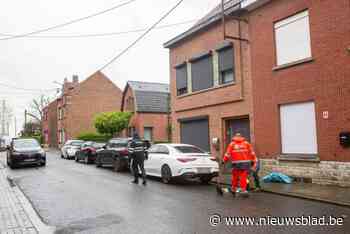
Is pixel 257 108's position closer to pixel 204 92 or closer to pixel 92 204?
pixel 204 92

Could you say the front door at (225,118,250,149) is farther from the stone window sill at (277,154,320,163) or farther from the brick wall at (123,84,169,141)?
the brick wall at (123,84,169,141)

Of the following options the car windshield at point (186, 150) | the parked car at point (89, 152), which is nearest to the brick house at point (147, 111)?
the parked car at point (89, 152)

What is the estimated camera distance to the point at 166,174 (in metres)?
13.0

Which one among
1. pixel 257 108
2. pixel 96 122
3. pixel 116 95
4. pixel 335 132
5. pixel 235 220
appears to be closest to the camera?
pixel 235 220

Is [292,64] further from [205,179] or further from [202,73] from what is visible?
[202,73]

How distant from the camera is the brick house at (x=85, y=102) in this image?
46.2 meters

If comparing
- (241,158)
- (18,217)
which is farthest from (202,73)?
(18,217)

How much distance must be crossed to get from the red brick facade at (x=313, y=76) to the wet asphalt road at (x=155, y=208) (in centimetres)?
333

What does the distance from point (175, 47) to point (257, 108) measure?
788 cm

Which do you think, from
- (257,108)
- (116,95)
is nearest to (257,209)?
(257,108)

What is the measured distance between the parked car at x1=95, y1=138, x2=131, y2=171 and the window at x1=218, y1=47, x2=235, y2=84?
217 inches

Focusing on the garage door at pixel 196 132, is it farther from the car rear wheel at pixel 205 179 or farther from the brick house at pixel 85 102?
the brick house at pixel 85 102

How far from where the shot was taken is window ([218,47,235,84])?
16.2 metres

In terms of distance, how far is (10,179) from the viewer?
1504 centimetres
